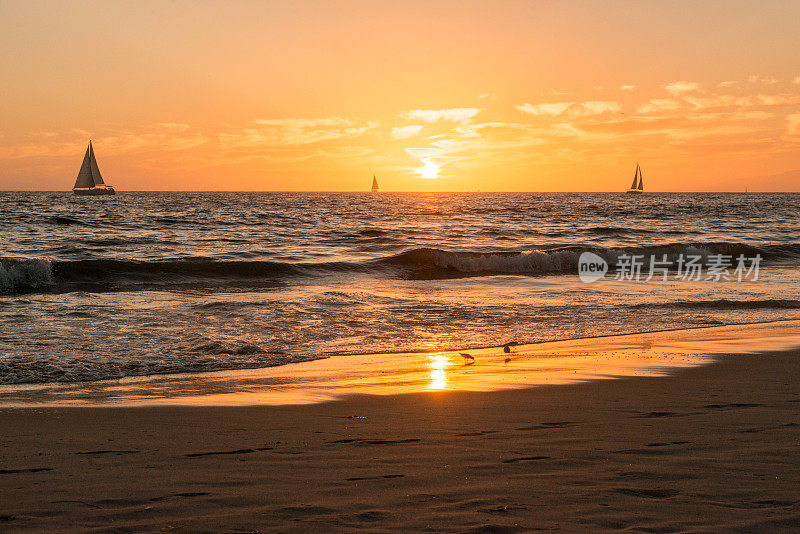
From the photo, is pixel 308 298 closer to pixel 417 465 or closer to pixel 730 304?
pixel 730 304

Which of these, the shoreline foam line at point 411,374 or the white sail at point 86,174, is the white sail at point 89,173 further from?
the shoreline foam line at point 411,374

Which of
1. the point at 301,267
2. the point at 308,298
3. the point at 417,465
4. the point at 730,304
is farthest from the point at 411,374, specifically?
the point at 301,267

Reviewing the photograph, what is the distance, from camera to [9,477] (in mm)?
3361

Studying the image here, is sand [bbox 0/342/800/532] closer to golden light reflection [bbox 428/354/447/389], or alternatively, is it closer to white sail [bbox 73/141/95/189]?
golden light reflection [bbox 428/354/447/389]

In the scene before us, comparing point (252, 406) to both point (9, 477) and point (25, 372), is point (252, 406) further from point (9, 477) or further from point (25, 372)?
point (25, 372)

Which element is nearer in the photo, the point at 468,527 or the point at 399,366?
the point at 468,527

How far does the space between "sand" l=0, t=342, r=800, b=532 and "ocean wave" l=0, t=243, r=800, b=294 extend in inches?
436

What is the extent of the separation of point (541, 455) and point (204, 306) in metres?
8.68

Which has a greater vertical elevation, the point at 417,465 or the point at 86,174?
the point at 86,174

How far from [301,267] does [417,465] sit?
1628cm

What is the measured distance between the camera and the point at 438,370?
21.9 ft

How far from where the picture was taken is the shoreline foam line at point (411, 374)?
5391 millimetres

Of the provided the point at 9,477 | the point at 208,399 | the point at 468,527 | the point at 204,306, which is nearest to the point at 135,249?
the point at 204,306

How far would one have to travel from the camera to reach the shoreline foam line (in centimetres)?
539
